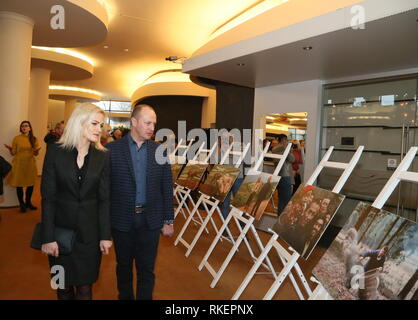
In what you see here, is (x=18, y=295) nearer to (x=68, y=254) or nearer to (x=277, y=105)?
(x=68, y=254)

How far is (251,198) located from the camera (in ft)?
12.0

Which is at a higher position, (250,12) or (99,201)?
(250,12)

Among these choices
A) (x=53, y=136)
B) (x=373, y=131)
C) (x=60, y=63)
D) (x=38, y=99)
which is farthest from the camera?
(x=38, y=99)

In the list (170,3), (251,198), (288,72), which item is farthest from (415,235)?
(170,3)

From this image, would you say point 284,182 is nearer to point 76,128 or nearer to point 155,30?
point 76,128

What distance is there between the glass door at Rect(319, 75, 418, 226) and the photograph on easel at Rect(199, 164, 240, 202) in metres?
2.31

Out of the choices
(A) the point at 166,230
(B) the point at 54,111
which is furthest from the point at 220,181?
(B) the point at 54,111

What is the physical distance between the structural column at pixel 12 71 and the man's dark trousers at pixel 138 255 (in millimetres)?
4754

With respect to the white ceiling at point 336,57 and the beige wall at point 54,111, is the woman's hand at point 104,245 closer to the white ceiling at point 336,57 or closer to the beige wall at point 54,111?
the white ceiling at point 336,57

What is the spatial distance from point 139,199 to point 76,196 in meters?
0.52

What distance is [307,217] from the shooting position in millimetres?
2451

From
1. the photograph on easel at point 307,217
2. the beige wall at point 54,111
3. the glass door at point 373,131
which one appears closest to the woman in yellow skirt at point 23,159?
the glass door at point 373,131

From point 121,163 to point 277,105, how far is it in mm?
Answer: 4937

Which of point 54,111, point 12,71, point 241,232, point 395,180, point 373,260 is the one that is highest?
→ point 54,111
